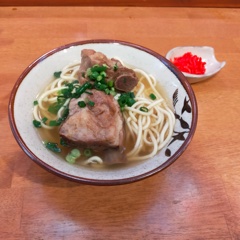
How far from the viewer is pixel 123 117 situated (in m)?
1.44

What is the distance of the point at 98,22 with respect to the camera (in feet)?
7.10

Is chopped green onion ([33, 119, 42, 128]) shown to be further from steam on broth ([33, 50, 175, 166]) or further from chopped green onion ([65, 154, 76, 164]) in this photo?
chopped green onion ([65, 154, 76, 164])

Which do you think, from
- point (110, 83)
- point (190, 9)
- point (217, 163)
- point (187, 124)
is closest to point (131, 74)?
point (110, 83)

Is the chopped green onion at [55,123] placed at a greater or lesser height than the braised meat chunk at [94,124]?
lesser

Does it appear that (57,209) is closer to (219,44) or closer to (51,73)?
(51,73)

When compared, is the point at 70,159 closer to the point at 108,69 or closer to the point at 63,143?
the point at 63,143

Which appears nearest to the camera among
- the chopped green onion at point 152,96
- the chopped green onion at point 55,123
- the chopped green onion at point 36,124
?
the chopped green onion at point 36,124

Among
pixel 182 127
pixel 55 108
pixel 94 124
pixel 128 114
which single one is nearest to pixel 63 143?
pixel 94 124

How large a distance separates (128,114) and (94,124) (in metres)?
0.33

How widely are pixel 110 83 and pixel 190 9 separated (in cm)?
146

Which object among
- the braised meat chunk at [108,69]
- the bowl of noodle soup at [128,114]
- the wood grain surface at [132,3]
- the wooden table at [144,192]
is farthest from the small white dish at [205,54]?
the wood grain surface at [132,3]

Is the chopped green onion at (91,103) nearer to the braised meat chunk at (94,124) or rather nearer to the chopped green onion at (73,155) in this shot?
the braised meat chunk at (94,124)

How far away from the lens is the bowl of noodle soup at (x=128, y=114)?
1.03 meters

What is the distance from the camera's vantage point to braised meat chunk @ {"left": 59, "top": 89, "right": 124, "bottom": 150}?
1183mm
